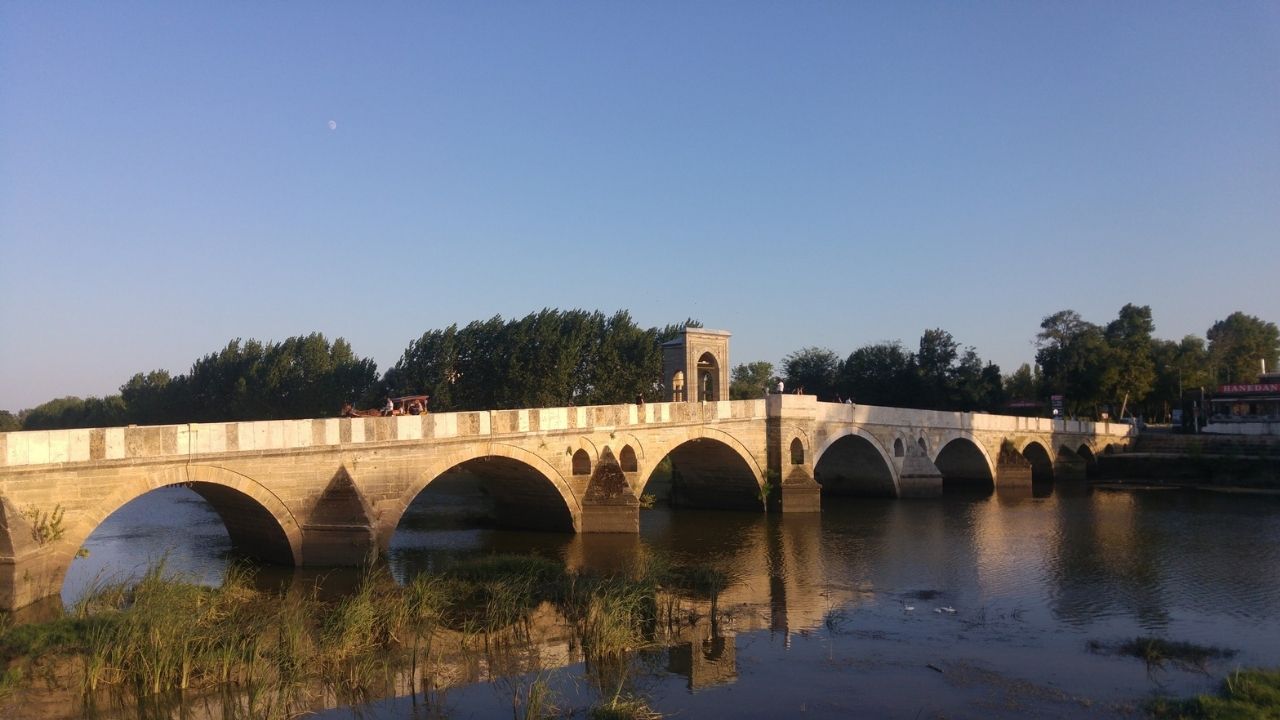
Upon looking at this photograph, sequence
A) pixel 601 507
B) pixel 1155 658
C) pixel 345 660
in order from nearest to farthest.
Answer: pixel 345 660
pixel 1155 658
pixel 601 507

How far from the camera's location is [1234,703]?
27.0ft

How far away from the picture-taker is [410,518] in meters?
24.4

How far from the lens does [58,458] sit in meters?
12.2

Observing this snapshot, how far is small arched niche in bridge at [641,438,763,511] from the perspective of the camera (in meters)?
25.3

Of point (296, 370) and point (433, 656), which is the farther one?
point (296, 370)

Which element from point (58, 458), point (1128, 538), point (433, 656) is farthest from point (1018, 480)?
point (58, 458)

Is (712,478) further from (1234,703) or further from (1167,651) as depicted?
(1234,703)

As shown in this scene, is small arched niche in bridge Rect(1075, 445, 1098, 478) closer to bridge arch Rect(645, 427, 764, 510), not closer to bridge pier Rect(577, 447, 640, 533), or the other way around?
bridge arch Rect(645, 427, 764, 510)

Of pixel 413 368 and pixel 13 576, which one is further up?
pixel 413 368

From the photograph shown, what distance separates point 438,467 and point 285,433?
10.2 feet

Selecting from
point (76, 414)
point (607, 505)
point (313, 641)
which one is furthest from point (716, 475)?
point (76, 414)

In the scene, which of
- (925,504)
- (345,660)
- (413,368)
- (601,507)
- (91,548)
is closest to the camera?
(345,660)

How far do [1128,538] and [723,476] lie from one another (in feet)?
34.9

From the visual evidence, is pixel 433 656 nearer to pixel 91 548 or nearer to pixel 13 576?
pixel 13 576
